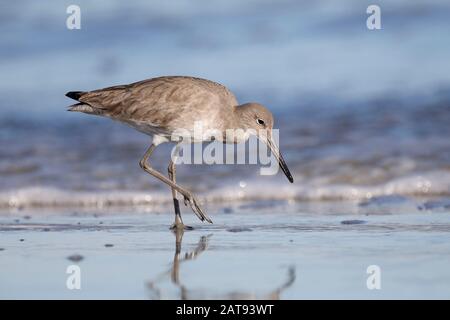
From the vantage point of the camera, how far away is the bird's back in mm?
7590

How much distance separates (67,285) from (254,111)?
306 cm

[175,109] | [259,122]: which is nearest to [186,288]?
[175,109]

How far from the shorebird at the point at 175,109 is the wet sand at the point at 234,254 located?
0.66m

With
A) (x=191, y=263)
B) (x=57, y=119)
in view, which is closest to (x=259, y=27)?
(x=57, y=119)

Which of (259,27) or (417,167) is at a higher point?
(259,27)

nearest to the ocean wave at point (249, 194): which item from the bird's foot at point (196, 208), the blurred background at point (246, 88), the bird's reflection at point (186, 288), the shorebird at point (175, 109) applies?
the blurred background at point (246, 88)

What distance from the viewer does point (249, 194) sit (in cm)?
887

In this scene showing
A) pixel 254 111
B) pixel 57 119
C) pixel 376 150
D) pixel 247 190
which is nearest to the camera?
→ pixel 254 111

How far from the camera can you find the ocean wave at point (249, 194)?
8703mm

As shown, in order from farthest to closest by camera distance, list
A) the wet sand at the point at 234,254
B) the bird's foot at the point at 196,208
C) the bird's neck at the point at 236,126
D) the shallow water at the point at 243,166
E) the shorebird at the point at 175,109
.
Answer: the bird's neck at the point at 236,126 → the shorebird at the point at 175,109 → the bird's foot at the point at 196,208 → the shallow water at the point at 243,166 → the wet sand at the point at 234,254

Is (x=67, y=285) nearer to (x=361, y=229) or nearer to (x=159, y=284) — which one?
(x=159, y=284)

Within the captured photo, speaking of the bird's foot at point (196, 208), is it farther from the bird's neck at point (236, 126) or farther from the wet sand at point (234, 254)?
the bird's neck at point (236, 126)

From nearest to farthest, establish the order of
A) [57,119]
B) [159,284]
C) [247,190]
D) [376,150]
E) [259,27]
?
[159,284]
[247,190]
[376,150]
[57,119]
[259,27]

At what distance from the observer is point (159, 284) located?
5.02 meters
